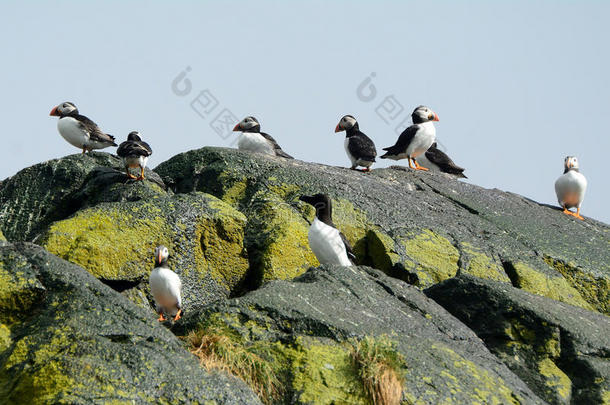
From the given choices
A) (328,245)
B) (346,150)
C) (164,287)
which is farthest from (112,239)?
(346,150)

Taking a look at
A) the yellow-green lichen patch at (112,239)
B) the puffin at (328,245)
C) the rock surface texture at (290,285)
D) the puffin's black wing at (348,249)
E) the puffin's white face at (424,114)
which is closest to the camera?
the rock surface texture at (290,285)

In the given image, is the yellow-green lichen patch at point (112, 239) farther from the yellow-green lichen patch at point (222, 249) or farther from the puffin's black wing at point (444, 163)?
the puffin's black wing at point (444, 163)

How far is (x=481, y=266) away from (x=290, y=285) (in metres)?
4.22

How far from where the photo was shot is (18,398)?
533 centimetres

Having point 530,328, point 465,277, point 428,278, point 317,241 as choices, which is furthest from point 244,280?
point 530,328

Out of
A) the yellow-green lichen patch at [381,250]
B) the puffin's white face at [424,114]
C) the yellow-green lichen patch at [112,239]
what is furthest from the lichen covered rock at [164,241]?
the puffin's white face at [424,114]

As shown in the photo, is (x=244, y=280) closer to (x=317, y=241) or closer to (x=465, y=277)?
(x=317, y=241)

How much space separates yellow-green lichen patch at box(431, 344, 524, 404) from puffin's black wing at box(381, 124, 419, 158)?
9.12 m

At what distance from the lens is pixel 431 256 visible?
1083 cm

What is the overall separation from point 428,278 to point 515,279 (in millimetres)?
1315

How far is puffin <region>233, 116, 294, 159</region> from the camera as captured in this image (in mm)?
17078

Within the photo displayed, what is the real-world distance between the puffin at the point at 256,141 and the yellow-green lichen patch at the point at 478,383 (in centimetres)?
1033

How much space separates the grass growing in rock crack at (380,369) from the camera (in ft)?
20.0

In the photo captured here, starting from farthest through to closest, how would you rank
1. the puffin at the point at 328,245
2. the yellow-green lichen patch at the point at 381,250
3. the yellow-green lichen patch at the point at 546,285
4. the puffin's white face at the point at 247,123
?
the puffin's white face at the point at 247,123 < the yellow-green lichen patch at the point at 546,285 < the yellow-green lichen patch at the point at 381,250 < the puffin at the point at 328,245
